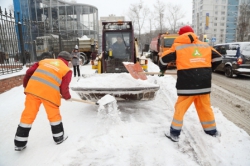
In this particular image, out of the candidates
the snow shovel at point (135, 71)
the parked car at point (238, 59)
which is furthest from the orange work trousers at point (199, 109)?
the parked car at point (238, 59)

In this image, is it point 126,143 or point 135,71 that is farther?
point 135,71

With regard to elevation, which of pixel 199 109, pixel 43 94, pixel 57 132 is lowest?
pixel 57 132

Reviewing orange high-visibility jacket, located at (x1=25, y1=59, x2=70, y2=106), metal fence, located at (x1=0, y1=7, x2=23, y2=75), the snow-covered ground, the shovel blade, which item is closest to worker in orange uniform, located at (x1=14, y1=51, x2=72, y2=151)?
orange high-visibility jacket, located at (x1=25, y1=59, x2=70, y2=106)

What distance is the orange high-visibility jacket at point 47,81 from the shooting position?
275cm

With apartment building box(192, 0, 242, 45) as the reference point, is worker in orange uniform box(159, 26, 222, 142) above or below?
below

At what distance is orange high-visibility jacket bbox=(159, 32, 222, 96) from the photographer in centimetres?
283

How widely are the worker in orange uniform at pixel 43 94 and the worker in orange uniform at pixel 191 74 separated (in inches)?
66.4

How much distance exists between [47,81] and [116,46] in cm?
381

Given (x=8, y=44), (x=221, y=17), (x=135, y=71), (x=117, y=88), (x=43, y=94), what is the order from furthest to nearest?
(x=221, y=17) < (x=8, y=44) < (x=135, y=71) < (x=117, y=88) < (x=43, y=94)

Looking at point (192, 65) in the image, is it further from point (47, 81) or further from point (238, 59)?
point (238, 59)

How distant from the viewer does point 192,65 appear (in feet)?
9.28

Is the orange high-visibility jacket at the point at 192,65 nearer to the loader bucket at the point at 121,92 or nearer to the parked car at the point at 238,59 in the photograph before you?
the loader bucket at the point at 121,92

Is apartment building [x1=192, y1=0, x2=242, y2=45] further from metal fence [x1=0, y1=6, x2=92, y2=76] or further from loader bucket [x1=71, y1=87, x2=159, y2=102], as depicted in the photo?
loader bucket [x1=71, y1=87, x2=159, y2=102]

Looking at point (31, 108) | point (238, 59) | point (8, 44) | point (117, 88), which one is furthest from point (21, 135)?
point (238, 59)
